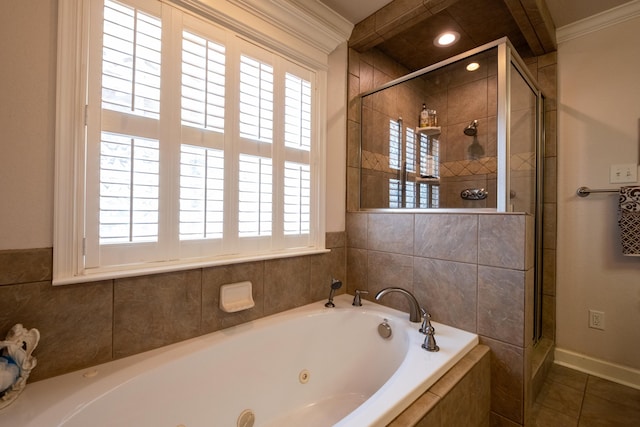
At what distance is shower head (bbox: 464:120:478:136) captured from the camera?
191 centimetres

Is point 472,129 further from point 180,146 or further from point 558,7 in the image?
point 180,146

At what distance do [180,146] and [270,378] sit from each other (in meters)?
1.18

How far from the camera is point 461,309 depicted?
4.54 feet

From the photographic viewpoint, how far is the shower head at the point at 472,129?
191cm

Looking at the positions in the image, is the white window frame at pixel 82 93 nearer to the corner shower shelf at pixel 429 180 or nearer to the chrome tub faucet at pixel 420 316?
the chrome tub faucet at pixel 420 316

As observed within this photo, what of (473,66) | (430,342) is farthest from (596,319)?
(473,66)

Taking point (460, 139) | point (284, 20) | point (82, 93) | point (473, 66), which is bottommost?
point (82, 93)

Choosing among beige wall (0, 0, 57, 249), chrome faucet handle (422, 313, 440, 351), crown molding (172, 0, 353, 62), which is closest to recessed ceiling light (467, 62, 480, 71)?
crown molding (172, 0, 353, 62)

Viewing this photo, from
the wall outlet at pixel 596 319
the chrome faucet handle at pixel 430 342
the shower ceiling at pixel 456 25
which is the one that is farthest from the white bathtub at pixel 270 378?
the shower ceiling at pixel 456 25

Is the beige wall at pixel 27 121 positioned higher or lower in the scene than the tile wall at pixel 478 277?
higher

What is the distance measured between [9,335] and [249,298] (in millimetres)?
829

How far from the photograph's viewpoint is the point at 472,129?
194 centimetres

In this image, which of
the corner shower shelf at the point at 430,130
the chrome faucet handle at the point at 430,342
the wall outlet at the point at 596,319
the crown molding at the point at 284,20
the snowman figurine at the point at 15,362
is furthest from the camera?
the corner shower shelf at the point at 430,130

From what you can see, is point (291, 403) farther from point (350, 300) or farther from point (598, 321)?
point (598, 321)
